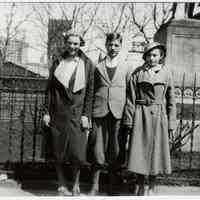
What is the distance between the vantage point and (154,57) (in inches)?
183

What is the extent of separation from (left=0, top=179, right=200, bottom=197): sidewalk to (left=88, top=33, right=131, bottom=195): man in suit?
571 mm

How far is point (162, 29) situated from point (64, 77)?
3826mm

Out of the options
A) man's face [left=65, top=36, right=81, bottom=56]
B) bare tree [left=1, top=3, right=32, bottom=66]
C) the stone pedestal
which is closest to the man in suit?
man's face [left=65, top=36, right=81, bottom=56]

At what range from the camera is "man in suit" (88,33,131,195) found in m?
4.75

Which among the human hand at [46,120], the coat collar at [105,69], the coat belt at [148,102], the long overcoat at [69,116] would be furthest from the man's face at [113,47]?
the human hand at [46,120]

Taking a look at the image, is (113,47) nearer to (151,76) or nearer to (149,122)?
(151,76)

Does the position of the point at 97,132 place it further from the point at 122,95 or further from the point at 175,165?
the point at 175,165

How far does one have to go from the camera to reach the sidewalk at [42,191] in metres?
5.00

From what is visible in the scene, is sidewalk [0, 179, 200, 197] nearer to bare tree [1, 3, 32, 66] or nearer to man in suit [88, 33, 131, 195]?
man in suit [88, 33, 131, 195]

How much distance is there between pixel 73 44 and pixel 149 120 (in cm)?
127

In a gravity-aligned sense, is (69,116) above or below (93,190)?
above

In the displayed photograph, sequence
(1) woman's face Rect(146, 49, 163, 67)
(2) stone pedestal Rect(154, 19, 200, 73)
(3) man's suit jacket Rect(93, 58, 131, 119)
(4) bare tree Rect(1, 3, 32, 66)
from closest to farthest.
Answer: (1) woman's face Rect(146, 49, 163, 67) → (3) man's suit jacket Rect(93, 58, 131, 119) → (2) stone pedestal Rect(154, 19, 200, 73) → (4) bare tree Rect(1, 3, 32, 66)

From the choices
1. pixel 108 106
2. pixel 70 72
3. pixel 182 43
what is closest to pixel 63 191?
pixel 108 106

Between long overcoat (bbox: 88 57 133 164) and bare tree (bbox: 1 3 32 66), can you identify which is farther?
bare tree (bbox: 1 3 32 66)
